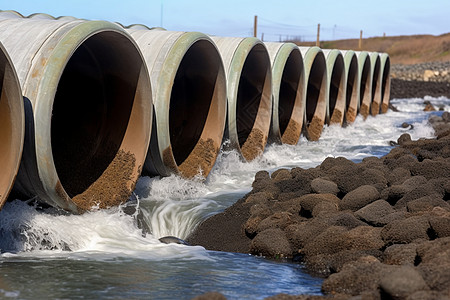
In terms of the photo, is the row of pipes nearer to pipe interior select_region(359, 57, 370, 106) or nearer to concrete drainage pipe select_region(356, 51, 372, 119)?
concrete drainage pipe select_region(356, 51, 372, 119)

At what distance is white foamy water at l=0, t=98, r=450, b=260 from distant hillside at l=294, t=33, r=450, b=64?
4753cm

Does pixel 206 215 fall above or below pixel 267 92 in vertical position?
below

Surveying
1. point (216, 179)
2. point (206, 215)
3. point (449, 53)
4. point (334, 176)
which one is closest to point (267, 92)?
point (216, 179)

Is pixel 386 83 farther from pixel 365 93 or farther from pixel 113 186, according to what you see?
pixel 113 186

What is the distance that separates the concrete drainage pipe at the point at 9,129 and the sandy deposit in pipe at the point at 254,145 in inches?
186

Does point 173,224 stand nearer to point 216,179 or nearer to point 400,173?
point 216,179

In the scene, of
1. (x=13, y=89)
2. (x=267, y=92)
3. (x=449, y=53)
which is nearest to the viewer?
(x=13, y=89)

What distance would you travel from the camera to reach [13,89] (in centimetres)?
→ 458

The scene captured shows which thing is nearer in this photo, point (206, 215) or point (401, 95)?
point (206, 215)

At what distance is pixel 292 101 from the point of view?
37.1 feet

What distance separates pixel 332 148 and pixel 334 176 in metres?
4.76

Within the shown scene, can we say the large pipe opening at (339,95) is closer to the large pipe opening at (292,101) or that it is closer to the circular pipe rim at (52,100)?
the large pipe opening at (292,101)

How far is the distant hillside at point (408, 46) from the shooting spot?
59031 mm

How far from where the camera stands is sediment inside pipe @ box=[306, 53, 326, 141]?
12.3 m
